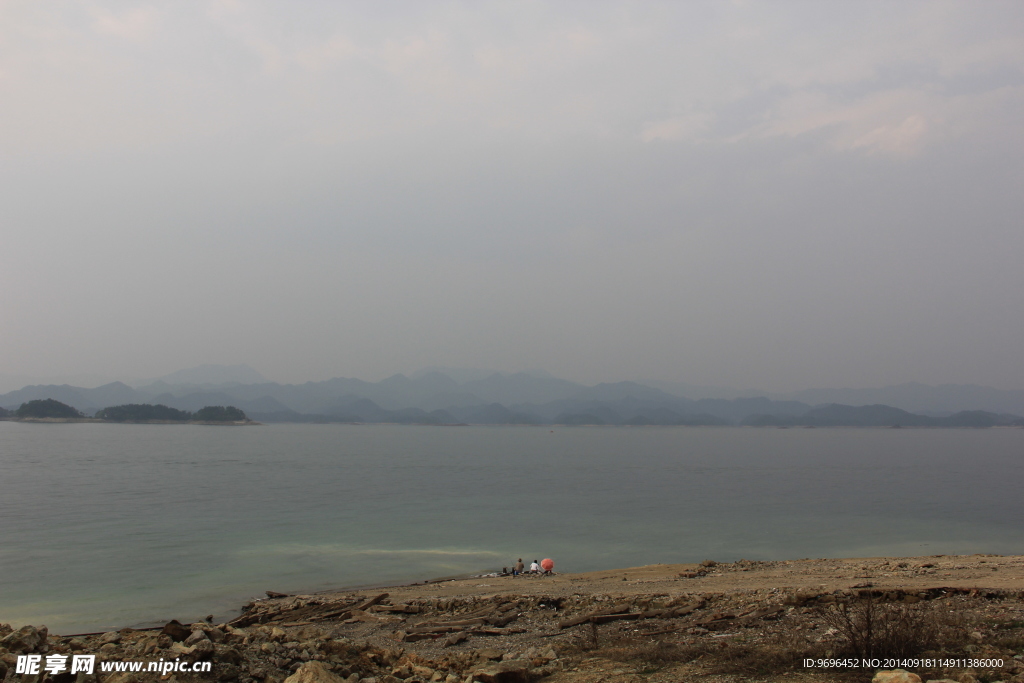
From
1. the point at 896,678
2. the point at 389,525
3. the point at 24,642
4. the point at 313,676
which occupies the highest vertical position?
the point at 896,678

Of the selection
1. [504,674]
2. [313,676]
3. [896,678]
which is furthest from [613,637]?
[313,676]

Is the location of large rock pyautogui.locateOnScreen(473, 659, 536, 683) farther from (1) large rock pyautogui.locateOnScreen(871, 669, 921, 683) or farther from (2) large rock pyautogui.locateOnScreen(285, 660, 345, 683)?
(1) large rock pyautogui.locateOnScreen(871, 669, 921, 683)

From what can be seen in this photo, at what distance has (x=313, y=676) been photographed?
783 centimetres

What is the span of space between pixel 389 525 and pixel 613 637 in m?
26.9

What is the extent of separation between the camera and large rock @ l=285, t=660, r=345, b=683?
7.77 metres

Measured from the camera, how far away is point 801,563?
2394cm

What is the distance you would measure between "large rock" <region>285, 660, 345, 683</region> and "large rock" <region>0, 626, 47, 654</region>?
153 inches

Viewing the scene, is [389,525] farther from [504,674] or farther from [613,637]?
[504,674]

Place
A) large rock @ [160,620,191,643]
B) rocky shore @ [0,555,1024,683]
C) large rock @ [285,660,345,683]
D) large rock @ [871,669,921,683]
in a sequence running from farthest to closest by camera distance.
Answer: large rock @ [160,620,191,643]
rocky shore @ [0,555,1024,683]
large rock @ [285,660,345,683]
large rock @ [871,669,921,683]

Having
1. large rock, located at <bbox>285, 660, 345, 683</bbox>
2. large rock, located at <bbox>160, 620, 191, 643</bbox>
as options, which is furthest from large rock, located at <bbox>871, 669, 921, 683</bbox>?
large rock, located at <bbox>160, 620, 191, 643</bbox>

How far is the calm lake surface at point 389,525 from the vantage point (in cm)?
2289

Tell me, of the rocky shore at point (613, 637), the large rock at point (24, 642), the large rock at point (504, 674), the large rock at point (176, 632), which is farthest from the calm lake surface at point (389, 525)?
the large rock at point (504, 674)

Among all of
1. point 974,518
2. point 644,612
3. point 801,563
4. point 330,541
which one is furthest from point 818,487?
point 644,612

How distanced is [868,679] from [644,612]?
5.98m
